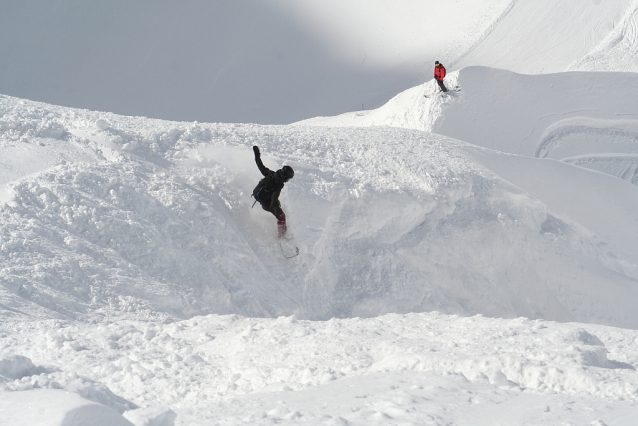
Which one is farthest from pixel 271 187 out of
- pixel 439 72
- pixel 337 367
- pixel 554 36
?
pixel 554 36

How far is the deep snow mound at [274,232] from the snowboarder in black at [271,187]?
0.43 meters

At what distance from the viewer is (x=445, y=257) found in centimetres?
787

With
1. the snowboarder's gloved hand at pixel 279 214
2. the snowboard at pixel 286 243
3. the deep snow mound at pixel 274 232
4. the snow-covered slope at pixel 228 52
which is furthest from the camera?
the snow-covered slope at pixel 228 52

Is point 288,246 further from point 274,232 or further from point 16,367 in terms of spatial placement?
point 16,367

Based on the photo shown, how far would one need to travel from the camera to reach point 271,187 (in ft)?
21.5

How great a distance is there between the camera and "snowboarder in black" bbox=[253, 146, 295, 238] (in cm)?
649

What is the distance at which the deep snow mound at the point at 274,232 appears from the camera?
5.51 meters

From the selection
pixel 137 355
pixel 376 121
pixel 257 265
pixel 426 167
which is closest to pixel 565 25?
pixel 376 121

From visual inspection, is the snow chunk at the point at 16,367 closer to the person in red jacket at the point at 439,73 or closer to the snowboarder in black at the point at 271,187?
the snowboarder in black at the point at 271,187

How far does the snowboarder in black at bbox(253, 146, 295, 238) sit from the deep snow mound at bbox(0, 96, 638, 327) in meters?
0.43

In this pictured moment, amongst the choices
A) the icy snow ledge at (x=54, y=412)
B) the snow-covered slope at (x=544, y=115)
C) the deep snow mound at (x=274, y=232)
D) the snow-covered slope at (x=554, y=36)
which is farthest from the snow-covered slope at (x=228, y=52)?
the icy snow ledge at (x=54, y=412)

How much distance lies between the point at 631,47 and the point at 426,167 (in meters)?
14.7

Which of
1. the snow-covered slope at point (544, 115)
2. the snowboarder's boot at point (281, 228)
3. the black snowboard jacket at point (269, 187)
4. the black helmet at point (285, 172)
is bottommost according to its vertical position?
the snowboarder's boot at point (281, 228)

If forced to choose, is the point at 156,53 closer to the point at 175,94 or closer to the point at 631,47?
the point at 175,94
